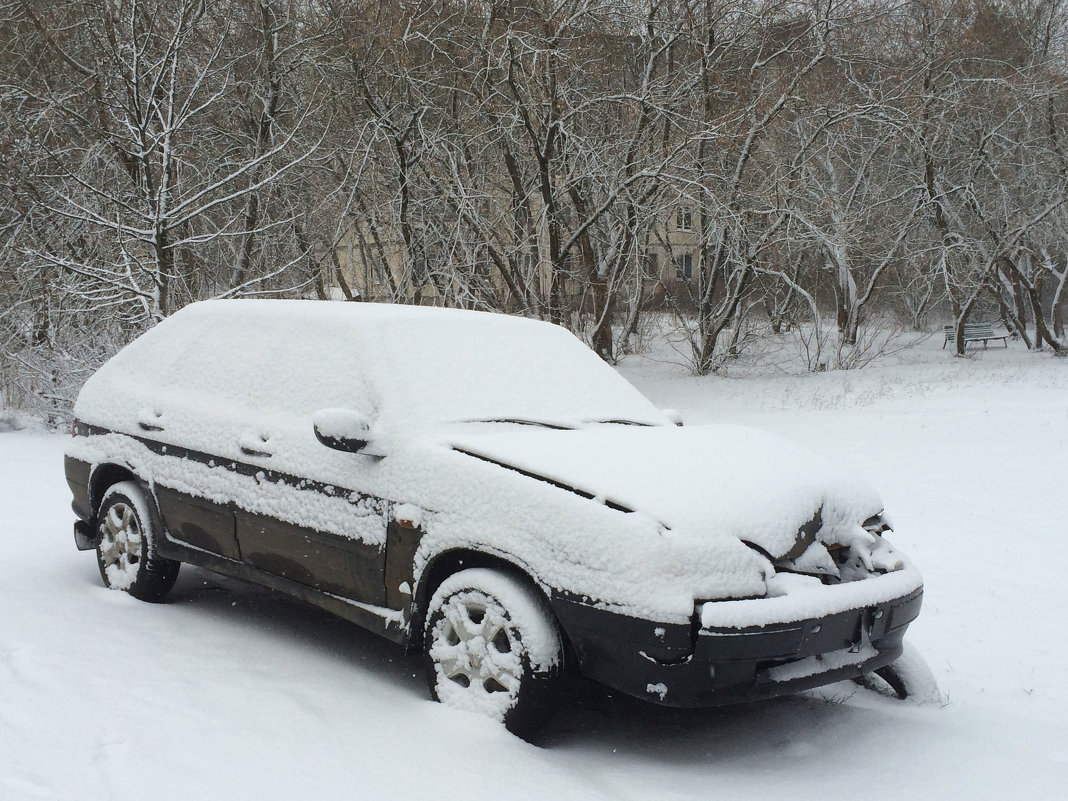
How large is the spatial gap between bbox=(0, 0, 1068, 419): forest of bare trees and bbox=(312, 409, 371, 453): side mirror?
336 inches

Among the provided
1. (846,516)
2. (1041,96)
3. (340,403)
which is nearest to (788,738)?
(846,516)

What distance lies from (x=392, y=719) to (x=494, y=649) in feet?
1.67

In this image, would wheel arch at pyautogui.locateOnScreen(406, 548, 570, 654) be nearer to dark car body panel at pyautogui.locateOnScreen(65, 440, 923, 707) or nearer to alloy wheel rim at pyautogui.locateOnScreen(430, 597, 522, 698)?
dark car body panel at pyautogui.locateOnScreen(65, 440, 923, 707)

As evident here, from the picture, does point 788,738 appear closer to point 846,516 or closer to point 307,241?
point 846,516

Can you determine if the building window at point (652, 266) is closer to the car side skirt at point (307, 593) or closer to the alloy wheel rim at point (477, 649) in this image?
the car side skirt at point (307, 593)

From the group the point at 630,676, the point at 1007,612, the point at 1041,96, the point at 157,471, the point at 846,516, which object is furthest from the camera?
the point at 1041,96

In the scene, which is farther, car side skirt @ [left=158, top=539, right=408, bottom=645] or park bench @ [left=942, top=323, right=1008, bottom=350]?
park bench @ [left=942, top=323, right=1008, bottom=350]

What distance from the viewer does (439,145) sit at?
52.1ft

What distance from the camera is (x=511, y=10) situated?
15188 mm

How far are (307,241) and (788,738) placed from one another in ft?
50.3

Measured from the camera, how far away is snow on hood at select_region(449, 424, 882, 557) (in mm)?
3471

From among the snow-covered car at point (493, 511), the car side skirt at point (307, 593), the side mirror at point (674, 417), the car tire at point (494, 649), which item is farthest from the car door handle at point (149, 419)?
the side mirror at point (674, 417)

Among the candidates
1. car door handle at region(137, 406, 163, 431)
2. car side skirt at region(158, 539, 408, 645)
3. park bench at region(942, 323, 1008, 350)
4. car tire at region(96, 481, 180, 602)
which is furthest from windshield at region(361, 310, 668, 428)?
park bench at region(942, 323, 1008, 350)

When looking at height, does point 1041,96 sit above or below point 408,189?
above
